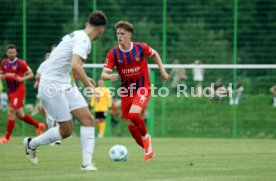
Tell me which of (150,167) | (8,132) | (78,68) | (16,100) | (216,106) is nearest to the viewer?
(78,68)

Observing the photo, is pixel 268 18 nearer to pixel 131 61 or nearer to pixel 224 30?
pixel 224 30

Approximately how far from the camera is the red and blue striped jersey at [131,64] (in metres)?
13.2

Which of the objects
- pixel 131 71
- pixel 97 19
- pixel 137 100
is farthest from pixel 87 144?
pixel 131 71

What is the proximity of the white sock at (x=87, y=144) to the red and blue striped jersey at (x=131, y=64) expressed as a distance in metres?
3.54

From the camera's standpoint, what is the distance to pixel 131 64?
43.5 feet

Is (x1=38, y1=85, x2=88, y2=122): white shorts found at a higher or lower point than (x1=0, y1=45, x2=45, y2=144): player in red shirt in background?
higher

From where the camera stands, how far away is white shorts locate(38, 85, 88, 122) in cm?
983

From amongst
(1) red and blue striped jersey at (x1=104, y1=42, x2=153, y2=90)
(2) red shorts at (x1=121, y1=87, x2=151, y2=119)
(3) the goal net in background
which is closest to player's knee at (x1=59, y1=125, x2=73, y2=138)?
(2) red shorts at (x1=121, y1=87, x2=151, y2=119)

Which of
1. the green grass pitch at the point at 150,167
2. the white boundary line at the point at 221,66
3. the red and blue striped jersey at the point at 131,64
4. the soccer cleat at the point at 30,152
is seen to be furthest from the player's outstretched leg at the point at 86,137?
the white boundary line at the point at 221,66

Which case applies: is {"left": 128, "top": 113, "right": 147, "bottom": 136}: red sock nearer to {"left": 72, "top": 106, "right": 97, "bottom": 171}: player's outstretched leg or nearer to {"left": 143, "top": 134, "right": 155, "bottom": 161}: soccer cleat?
{"left": 143, "top": 134, "right": 155, "bottom": 161}: soccer cleat

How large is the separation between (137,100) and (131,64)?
0.73 meters

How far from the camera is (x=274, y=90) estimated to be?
79.5 feet

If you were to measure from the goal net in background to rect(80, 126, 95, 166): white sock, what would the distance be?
13989 mm

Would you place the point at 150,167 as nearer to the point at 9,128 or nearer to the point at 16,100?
the point at 9,128
